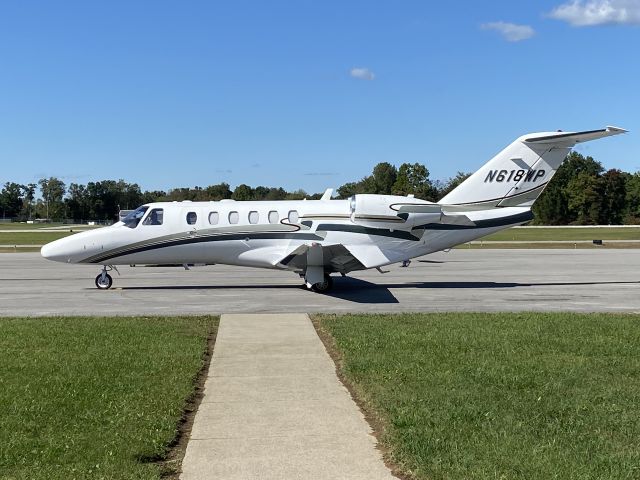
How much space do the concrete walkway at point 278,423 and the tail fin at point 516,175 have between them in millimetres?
11922

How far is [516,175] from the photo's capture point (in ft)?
69.1

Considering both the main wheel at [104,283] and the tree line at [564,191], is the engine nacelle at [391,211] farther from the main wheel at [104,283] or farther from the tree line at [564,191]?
the tree line at [564,191]

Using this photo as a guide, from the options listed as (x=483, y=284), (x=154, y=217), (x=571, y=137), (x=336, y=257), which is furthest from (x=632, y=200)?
(x=154, y=217)

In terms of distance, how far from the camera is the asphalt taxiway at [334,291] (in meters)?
16.8

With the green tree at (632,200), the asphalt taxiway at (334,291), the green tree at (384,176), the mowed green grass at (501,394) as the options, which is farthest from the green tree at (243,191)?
the mowed green grass at (501,394)

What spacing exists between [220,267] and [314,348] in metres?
21.0

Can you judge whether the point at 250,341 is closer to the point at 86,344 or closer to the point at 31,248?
the point at 86,344

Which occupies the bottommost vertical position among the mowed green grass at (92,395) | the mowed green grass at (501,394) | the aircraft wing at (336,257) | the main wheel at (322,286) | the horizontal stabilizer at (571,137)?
the main wheel at (322,286)

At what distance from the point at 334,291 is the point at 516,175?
22.1ft

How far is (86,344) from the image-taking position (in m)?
11.0

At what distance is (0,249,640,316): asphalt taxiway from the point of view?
1675cm

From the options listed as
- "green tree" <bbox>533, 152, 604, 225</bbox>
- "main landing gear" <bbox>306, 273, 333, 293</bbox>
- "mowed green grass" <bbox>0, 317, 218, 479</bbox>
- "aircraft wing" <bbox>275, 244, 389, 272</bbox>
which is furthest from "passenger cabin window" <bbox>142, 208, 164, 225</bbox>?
"green tree" <bbox>533, 152, 604, 225</bbox>

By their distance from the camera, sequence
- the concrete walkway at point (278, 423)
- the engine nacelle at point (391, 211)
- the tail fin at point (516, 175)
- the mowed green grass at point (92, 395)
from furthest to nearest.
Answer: the tail fin at point (516, 175)
the engine nacelle at point (391, 211)
the mowed green grass at point (92, 395)
the concrete walkway at point (278, 423)

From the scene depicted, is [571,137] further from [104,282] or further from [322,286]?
[104,282]
